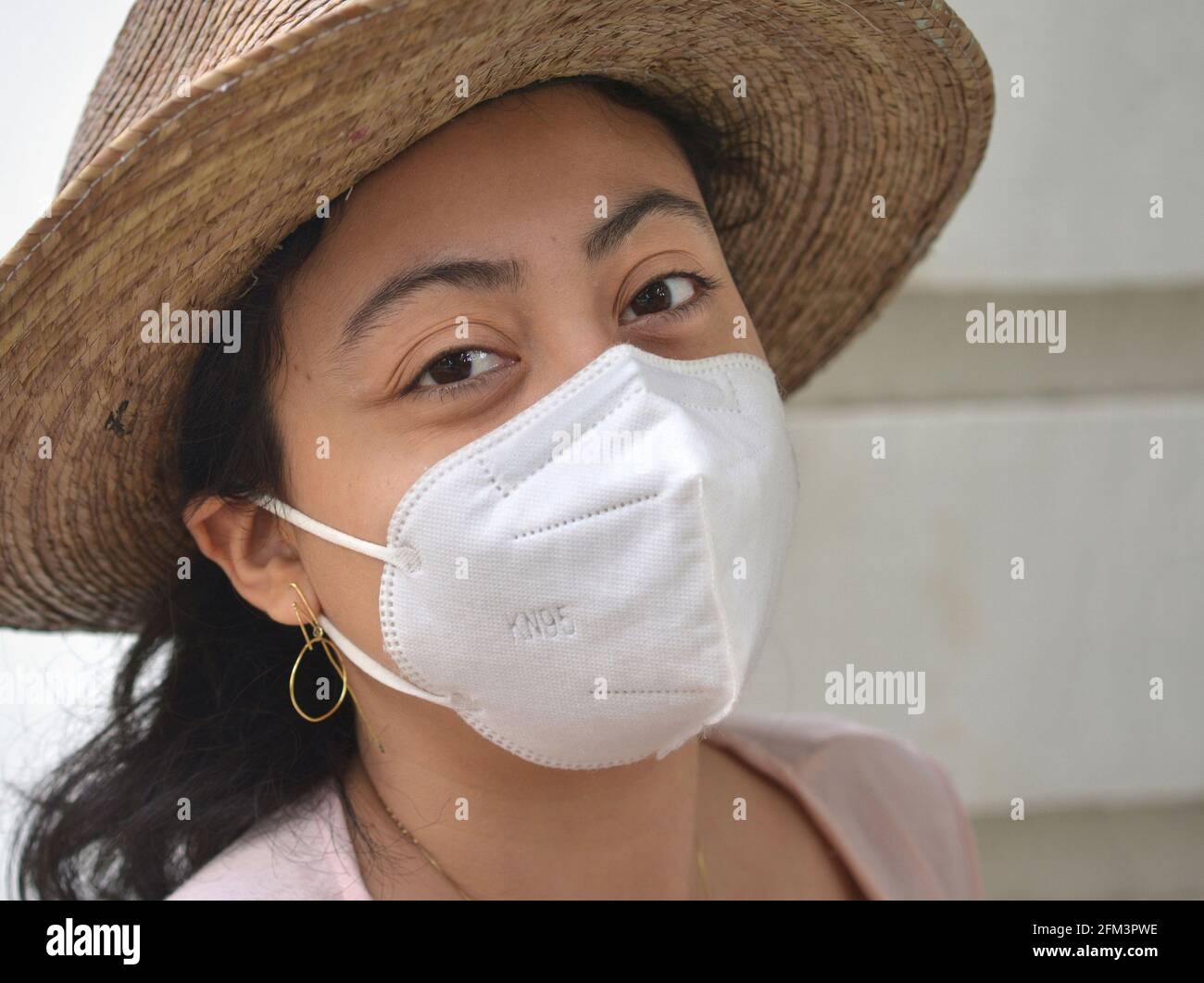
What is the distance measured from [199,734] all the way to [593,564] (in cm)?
60

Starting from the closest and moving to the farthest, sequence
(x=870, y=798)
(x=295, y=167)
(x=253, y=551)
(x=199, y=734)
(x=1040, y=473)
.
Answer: (x=295, y=167), (x=253, y=551), (x=199, y=734), (x=870, y=798), (x=1040, y=473)

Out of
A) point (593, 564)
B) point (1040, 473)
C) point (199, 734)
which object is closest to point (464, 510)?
point (593, 564)

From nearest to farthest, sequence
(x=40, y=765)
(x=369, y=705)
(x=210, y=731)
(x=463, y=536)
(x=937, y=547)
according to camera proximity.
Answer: (x=463, y=536) → (x=369, y=705) → (x=210, y=731) → (x=40, y=765) → (x=937, y=547)

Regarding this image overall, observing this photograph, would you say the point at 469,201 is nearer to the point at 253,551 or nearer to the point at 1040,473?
the point at 253,551

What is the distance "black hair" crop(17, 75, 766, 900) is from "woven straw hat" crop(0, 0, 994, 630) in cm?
3

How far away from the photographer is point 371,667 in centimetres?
113

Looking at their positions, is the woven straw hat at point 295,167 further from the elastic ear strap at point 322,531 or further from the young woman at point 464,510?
the elastic ear strap at point 322,531

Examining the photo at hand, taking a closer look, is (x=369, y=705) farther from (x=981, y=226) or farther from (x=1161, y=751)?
(x=1161, y=751)

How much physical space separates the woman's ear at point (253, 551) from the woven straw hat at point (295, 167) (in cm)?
7

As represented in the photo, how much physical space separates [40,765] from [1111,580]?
1654 mm

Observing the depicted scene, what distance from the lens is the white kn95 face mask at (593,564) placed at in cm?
100

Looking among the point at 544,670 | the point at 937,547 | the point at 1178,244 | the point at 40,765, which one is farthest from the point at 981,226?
the point at 40,765

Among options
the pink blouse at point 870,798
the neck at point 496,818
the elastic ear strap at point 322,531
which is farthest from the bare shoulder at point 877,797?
the elastic ear strap at point 322,531
